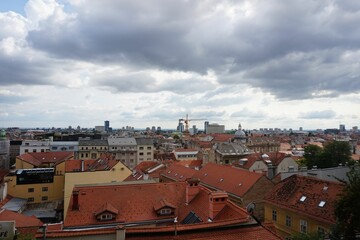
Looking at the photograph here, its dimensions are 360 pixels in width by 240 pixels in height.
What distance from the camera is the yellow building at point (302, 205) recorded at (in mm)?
30641

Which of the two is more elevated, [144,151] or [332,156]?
[332,156]

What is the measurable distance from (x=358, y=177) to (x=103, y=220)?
20.5 meters

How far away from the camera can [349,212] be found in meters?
21.7

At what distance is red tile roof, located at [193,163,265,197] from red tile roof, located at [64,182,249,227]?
14680 mm

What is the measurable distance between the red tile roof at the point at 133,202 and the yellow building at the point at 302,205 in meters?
9.95

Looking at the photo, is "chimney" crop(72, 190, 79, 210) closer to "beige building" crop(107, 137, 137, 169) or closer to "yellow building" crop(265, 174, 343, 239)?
"yellow building" crop(265, 174, 343, 239)

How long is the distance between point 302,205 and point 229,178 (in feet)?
59.8

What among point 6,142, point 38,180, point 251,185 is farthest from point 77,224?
point 6,142

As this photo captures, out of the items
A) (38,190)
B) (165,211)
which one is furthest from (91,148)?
(165,211)

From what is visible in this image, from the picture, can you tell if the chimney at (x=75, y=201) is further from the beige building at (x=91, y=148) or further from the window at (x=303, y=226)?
the beige building at (x=91, y=148)

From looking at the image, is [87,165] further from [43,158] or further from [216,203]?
[216,203]

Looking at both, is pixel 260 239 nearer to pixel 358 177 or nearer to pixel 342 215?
pixel 342 215

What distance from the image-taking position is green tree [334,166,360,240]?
2128 centimetres

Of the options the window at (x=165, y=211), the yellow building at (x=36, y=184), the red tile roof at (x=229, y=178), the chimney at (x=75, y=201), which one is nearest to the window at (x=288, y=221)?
the red tile roof at (x=229, y=178)
